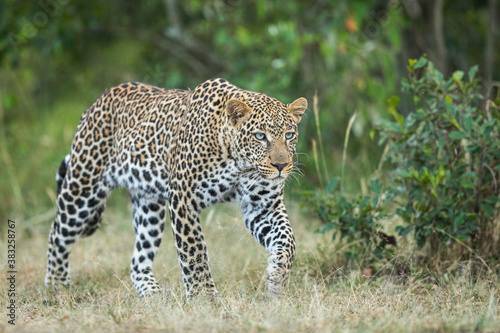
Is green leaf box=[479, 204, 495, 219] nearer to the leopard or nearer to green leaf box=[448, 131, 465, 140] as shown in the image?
green leaf box=[448, 131, 465, 140]

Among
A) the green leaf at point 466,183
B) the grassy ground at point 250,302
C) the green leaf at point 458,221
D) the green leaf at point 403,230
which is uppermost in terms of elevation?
the green leaf at point 466,183

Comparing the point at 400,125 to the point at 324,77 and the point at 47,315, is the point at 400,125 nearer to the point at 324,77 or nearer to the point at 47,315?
the point at 47,315

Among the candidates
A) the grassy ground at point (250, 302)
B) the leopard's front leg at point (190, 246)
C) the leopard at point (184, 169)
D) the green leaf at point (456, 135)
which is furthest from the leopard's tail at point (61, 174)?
the green leaf at point (456, 135)

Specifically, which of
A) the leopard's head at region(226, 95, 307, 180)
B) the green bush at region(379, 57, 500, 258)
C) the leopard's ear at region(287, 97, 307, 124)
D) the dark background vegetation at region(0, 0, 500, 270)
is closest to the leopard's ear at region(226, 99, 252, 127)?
the leopard's head at region(226, 95, 307, 180)

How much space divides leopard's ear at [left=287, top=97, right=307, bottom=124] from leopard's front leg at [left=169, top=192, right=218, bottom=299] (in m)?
1.03

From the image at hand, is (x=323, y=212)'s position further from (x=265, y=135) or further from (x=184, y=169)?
(x=184, y=169)

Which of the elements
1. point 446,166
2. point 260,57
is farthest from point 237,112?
point 260,57

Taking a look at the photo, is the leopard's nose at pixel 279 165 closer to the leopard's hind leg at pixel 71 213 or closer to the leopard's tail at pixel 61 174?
the leopard's hind leg at pixel 71 213

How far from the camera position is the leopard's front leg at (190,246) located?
5.70m

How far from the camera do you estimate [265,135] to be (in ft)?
17.8

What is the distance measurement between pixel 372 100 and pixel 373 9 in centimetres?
141

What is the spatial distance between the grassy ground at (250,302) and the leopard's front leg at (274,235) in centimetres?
10

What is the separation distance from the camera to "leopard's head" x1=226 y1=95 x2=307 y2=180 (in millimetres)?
5332

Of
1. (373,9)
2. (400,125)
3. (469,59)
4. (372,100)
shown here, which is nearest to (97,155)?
(400,125)
